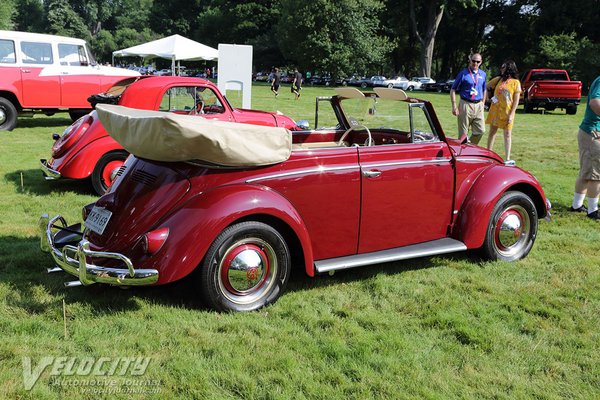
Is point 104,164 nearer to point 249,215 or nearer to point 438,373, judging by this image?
point 249,215

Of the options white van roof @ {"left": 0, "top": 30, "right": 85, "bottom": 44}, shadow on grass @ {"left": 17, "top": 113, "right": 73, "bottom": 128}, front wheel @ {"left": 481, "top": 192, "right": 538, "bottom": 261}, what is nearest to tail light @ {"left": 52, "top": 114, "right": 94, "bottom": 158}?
front wheel @ {"left": 481, "top": 192, "right": 538, "bottom": 261}

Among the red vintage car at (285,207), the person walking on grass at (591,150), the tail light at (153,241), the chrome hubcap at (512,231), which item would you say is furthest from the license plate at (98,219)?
the person walking on grass at (591,150)

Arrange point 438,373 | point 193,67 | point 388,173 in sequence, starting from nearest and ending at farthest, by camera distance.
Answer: point 438,373 < point 388,173 < point 193,67

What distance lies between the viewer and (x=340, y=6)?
46281 millimetres

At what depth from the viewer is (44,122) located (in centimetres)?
1511

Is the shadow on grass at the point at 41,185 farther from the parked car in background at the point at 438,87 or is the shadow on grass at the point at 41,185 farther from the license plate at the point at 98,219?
the parked car in background at the point at 438,87

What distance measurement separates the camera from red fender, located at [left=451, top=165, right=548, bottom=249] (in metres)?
4.65

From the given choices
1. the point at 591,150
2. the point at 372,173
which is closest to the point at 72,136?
the point at 372,173

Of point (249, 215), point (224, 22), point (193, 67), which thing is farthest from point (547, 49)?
point (193, 67)

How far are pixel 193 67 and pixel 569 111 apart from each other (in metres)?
65.9

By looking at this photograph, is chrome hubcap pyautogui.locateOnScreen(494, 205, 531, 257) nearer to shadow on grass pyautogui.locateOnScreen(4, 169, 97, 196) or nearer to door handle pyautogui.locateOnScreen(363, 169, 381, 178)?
door handle pyautogui.locateOnScreen(363, 169, 381, 178)

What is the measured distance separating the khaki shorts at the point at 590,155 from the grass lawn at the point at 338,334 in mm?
1448

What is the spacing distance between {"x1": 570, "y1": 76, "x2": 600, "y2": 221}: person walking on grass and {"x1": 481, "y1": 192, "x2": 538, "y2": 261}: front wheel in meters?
1.77

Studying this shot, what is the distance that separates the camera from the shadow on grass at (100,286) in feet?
12.4
